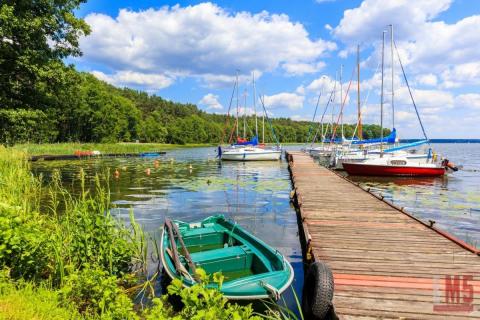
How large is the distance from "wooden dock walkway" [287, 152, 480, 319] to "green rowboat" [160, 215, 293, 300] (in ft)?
3.11

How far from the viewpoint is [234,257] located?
661 centimetres

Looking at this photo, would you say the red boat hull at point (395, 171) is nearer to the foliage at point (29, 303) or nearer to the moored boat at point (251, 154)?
the moored boat at point (251, 154)

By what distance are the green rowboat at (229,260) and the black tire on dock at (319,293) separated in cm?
40

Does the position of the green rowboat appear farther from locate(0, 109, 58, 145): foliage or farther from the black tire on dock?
locate(0, 109, 58, 145): foliage

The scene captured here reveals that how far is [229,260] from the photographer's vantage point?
6.59 meters

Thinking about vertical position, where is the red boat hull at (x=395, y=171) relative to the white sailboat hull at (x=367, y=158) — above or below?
below

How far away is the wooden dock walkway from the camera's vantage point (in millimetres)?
4703

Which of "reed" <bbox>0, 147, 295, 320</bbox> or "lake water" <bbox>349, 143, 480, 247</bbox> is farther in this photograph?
"lake water" <bbox>349, 143, 480, 247</bbox>

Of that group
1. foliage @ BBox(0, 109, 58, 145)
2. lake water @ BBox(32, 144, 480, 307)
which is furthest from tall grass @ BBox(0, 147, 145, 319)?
foliage @ BBox(0, 109, 58, 145)

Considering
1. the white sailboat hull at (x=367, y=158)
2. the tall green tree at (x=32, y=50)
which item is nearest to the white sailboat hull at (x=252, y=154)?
the white sailboat hull at (x=367, y=158)

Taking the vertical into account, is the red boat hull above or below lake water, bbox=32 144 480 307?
above

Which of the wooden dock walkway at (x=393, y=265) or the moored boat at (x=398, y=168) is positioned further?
the moored boat at (x=398, y=168)

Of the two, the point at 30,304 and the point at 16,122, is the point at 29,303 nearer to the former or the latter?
the point at 30,304

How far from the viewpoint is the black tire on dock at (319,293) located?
4.70 m
